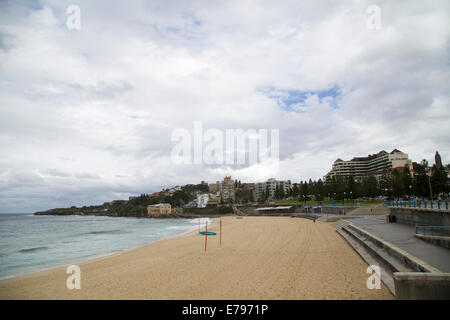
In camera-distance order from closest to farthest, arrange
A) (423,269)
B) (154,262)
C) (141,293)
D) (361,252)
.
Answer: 1. (423,269)
2. (141,293)
3. (361,252)
4. (154,262)

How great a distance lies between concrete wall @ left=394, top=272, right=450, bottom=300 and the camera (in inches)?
237

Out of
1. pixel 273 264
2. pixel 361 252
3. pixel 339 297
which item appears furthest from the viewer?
pixel 361 252

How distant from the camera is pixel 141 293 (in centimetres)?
890

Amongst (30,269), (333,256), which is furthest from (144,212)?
(333,256)

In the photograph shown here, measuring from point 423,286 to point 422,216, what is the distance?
17182mm

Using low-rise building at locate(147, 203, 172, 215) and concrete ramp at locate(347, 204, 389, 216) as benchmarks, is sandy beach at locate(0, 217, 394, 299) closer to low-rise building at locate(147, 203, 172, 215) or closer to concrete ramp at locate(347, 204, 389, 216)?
concrete ramp at locate(347, 204, 389, 216)

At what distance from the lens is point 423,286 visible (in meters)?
6.18

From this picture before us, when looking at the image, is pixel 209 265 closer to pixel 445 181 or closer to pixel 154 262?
pixel 154 262

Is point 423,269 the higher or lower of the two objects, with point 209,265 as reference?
higher

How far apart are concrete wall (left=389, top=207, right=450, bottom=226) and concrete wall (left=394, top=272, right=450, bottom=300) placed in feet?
43.8

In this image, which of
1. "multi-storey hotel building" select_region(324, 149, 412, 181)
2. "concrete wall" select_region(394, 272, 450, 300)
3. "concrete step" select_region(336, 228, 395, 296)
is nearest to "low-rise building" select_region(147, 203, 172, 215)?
"multi-storey hotel building" select_region(324, 149, 412, 181)
